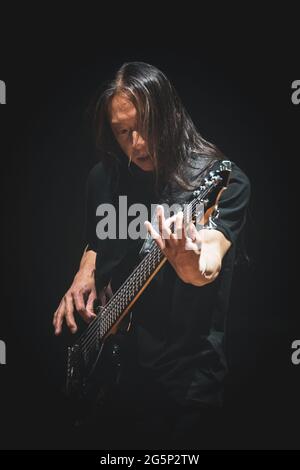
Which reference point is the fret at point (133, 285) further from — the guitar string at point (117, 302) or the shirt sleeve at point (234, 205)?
the shirt sleeve at point (234, 205)

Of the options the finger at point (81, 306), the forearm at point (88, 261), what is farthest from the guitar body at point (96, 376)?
the forearm at point (88, 261)

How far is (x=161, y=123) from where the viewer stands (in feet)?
6.89

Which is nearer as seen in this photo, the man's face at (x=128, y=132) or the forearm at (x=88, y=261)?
the man's face at (x=128, y=132)

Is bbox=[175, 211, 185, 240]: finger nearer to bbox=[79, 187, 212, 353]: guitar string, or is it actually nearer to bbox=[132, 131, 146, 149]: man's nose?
bbox=[79, 187, 212, 353]: guitar string

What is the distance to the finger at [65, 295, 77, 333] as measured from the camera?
2203 mm

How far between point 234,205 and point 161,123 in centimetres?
36

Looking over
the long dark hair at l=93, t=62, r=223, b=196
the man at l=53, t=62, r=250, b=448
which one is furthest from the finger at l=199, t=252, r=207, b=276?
the long dark hair at l=93, t=62, r=223, b=196

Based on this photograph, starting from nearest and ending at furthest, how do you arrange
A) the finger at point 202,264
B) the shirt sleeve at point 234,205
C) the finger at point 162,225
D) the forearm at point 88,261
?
1. the finger at point 162,225
2. the finger at point 202,264
3. the shirt sleeve at point 234,205
4. the forearm at point 88,261

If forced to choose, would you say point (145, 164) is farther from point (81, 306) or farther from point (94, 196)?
point (81, 306)

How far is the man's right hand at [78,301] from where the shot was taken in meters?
2.20

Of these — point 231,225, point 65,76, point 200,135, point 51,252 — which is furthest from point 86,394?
point 65,76

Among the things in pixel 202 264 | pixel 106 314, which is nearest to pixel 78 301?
pixel 106 314

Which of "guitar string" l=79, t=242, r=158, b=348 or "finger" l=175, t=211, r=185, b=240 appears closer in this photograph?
"finger" l=175, t=211, r=185, b=240

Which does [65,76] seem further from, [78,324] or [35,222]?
[78,324]
